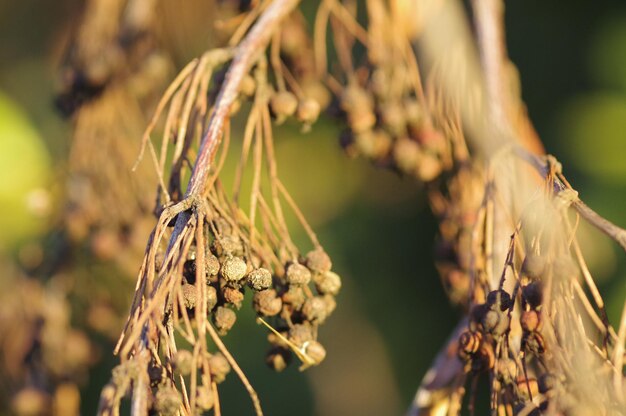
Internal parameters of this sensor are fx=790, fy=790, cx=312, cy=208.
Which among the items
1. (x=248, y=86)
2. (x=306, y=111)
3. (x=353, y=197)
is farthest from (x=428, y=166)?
(x=353, y=197)

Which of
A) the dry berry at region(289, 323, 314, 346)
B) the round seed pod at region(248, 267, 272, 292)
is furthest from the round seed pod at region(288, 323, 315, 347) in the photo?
the round seed pod at region(248, 267, 272, 292)

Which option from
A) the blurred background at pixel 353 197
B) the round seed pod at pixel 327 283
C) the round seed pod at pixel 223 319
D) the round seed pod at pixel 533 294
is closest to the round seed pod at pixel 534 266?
the round seed pod at pixel 533 294

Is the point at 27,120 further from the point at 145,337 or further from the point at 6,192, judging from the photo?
the point at 145,337

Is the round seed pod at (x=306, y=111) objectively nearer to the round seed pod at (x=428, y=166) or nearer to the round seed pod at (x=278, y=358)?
the round seed pod at (x=428, y=166)

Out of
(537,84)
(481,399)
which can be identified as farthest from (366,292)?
(537,84)

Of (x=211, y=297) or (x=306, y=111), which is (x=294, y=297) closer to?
(x=211, y=297)

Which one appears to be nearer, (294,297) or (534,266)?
(534,266)
